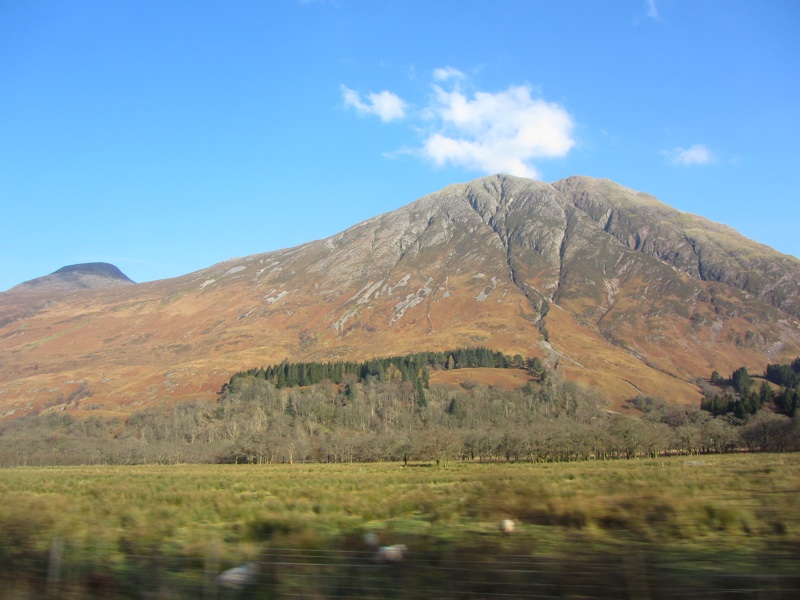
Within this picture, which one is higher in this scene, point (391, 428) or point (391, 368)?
point (391, 368)

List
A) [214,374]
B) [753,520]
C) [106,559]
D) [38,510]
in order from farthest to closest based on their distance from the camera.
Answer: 1. [214,374]
2. [38,510]
3. [753,520]
4. [106,559]

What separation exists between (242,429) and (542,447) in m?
77.4

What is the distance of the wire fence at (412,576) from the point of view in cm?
652

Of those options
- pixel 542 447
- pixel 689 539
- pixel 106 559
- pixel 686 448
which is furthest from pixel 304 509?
pixel 686 448

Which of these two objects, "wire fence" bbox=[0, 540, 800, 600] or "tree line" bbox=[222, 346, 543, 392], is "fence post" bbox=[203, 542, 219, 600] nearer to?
"wire fence" bbox=[0, 540, 800, 600]

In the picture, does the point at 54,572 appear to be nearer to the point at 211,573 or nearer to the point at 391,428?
the point at 211,573

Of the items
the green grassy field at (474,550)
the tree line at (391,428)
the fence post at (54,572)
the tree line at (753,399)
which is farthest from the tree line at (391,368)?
the fence post at (54,572)

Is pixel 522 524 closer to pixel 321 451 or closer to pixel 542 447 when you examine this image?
pixel 542 447

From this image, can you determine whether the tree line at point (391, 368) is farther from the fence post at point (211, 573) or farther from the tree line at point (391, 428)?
the fence post at point (211, 573)

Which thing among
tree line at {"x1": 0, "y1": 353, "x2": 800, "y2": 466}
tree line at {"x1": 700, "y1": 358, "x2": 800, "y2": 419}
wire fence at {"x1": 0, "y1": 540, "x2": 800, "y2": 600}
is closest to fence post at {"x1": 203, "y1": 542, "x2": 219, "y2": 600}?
wire fence at {"x1": 0, "y1": 540, "x2": 800, "y2": 600}

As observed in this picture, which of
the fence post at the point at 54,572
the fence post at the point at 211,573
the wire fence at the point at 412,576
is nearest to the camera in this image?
the wire fence at the point at 412,576

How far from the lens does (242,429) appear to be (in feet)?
424

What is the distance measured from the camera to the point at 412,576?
724 centimetres

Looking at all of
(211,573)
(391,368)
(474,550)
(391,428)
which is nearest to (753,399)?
(391,428)
